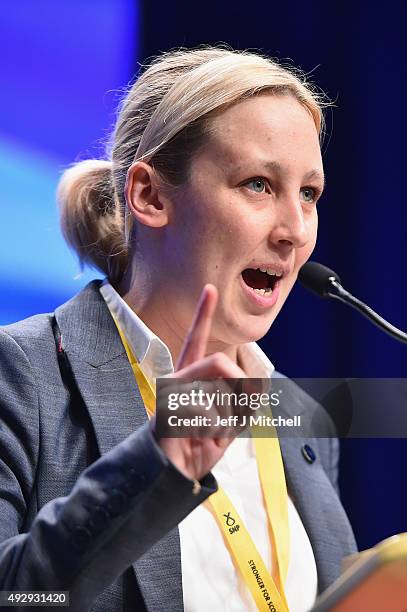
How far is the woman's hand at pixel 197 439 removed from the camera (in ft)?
3.21

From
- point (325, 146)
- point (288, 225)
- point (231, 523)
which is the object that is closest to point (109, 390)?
point (231, 523)

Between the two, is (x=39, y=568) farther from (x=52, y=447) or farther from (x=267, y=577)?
(x=267, y=577)

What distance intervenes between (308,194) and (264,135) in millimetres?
144

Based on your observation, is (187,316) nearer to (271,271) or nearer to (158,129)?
(271,271)

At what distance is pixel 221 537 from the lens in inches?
53.1

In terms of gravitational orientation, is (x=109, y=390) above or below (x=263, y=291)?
below

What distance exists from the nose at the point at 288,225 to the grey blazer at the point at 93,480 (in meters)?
0.26

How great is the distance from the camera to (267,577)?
1.34m

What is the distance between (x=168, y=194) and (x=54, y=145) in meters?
0.73

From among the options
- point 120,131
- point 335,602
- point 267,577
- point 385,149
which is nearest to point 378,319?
point 267,577

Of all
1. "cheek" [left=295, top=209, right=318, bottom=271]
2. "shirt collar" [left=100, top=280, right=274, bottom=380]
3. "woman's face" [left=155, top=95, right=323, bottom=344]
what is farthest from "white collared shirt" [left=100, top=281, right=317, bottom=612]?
"cheek" [left=295, top=209, right=318, bottom=271]

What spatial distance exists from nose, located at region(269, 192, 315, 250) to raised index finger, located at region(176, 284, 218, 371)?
1.52 feet

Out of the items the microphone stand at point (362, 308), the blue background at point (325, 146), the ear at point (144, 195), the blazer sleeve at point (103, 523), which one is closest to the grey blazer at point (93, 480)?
the blazer sleeve at point (103, 523)

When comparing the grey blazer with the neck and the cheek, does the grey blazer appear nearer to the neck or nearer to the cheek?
the neck
